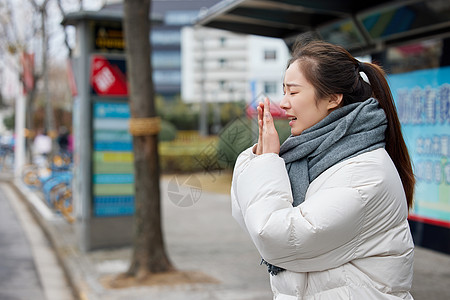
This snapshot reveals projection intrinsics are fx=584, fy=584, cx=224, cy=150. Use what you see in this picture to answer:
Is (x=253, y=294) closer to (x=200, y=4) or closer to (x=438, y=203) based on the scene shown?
(x=438, y=203)

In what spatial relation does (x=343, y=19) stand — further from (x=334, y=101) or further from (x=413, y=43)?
(x=334, y=101)

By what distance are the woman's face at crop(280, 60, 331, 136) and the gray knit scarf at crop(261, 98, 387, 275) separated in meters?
0.04

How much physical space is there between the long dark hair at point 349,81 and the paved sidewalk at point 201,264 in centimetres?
355

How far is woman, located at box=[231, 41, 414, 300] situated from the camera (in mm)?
1582

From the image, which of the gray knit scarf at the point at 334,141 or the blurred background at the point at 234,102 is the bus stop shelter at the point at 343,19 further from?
the gray knit scarf at the point at 334,141

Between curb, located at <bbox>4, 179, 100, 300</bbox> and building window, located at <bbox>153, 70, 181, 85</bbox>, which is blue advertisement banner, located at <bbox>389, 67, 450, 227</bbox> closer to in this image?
curb, located at <bbox>4, 179, 100, 300</bbox>

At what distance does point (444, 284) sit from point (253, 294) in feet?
5.98

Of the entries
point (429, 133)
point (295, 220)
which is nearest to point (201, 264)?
point (429, 133)

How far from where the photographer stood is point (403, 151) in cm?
182

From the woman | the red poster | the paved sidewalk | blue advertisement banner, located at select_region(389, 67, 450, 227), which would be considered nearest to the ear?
the woman

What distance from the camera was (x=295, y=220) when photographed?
1.56 m

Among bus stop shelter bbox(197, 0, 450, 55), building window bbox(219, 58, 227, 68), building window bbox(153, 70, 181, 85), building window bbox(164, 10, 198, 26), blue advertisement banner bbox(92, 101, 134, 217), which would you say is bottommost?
blue advertisement banner bbox(92, 101, 134, 217)

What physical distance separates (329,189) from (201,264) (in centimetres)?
521

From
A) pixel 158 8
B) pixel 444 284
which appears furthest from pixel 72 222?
pixel 158 8
